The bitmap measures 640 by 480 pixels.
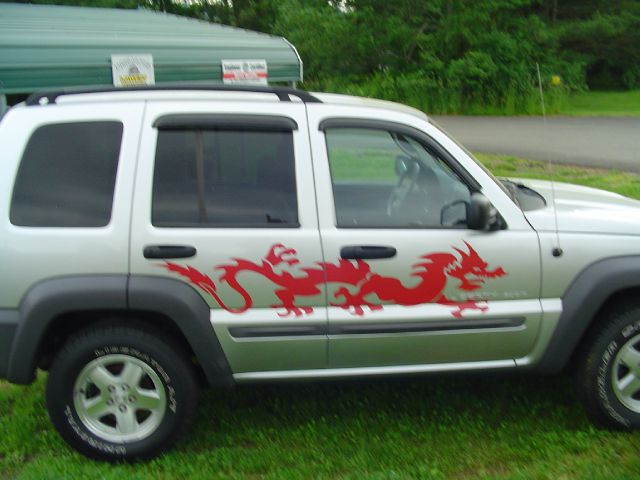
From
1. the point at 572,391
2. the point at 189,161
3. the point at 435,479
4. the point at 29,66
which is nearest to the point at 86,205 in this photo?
the point at 189,161

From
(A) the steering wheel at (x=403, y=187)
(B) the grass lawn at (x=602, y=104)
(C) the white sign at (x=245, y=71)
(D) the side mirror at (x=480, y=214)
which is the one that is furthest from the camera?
(B) the grass lawn at (x=602, y=104)

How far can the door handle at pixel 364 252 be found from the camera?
3.23 metres

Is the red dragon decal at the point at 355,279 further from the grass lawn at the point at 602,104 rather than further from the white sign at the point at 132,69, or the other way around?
the grass lawn at the point at 602,104

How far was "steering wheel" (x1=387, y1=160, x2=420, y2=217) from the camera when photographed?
3.53 m

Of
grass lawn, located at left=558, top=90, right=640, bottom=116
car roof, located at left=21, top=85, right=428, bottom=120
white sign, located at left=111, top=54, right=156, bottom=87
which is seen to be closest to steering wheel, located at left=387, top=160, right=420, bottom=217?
car roof, located at left=21, top=85, right=428, bottom=120

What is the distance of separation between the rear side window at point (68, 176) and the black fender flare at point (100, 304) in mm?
303

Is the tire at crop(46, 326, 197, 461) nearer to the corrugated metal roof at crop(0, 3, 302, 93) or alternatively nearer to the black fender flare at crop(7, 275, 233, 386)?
the black fender flare at crop(7, 275, 233, 386)

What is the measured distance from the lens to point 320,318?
327 cm

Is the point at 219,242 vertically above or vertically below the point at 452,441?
above

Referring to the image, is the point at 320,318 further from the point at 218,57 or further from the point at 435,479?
the point at 218,57

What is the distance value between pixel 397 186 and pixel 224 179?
1.00 meters

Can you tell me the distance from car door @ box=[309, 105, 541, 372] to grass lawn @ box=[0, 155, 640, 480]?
29 centimetres

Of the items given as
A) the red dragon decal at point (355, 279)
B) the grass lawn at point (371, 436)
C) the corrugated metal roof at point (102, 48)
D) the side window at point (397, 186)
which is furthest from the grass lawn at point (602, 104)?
the red dragon decal at point (355, 279)

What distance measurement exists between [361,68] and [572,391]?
966 inches
